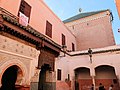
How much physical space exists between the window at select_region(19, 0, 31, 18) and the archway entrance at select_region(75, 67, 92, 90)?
25.2 feet

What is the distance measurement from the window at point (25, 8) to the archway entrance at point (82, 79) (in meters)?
7.68

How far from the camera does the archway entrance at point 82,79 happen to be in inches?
432

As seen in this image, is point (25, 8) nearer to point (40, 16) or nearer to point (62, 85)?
point (40, 16)

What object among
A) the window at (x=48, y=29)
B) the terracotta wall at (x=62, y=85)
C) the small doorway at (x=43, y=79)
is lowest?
the terracotta wall at (x=62, y=85)

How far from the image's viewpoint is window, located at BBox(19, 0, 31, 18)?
658cm

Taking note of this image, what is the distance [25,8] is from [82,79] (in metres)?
8.79

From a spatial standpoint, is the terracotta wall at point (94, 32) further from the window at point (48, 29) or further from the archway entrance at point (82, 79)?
the window at point (48, 29)

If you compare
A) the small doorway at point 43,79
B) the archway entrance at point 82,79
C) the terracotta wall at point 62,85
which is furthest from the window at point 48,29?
the archway entrance at point 82,79

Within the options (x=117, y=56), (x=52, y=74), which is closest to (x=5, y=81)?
(x=52, y=74)

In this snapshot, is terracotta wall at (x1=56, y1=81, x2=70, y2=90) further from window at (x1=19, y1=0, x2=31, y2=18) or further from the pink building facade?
window at (x1=19, y1=0, x2=31, y2=18)

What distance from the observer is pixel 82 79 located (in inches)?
456

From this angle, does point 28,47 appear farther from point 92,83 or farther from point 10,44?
point 92,83

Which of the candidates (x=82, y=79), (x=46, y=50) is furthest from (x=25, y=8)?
(x=82, y=79)

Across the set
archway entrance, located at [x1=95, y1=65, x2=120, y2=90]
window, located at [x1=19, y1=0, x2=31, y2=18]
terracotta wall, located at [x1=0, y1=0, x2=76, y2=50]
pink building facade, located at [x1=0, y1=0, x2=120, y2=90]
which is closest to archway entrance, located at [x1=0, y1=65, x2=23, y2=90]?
pink building facade, located at [x1=0, y1=0, x2=120, y2=90]
